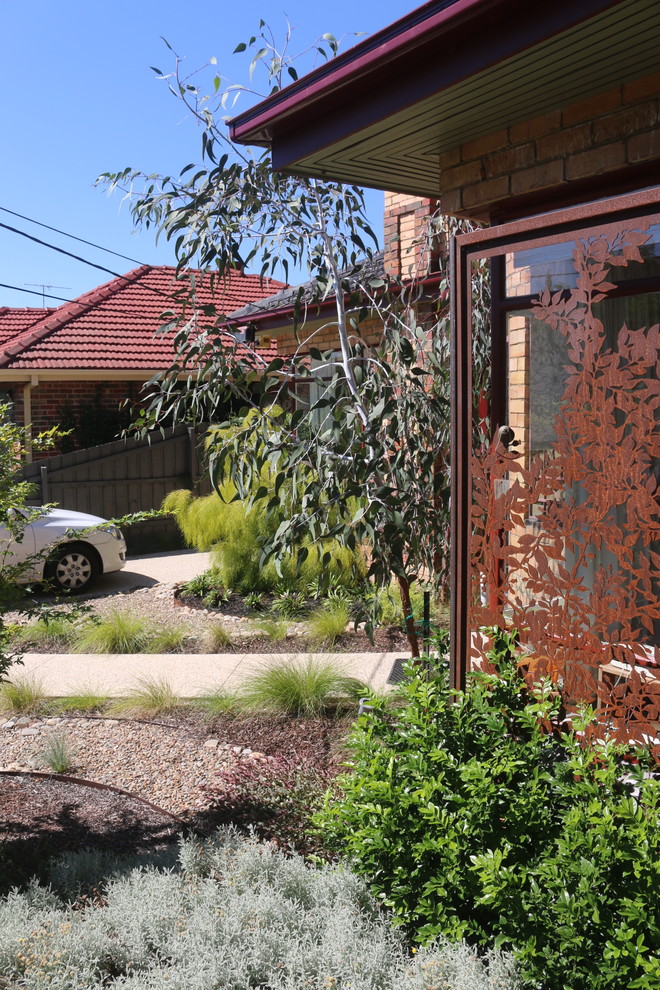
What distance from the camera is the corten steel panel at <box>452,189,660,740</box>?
290cm

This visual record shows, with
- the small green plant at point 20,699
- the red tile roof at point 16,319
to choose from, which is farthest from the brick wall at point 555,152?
the red tile roof at point 16,319

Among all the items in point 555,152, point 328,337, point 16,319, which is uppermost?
point 16,319

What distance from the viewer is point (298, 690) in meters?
5.53

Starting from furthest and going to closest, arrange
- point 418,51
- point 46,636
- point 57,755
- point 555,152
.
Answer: point 46,636, point 57,755, point 555,152, point 418,51

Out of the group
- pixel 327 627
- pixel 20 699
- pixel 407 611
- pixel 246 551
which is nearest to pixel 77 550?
pixel 246 551

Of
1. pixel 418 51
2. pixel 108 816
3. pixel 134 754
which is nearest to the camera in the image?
pixel 418 51

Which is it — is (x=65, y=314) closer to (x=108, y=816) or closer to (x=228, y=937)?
(x=108, y=816)

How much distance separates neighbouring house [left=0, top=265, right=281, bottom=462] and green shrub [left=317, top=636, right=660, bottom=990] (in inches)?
451

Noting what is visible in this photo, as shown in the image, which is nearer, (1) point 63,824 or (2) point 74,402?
(1) point 63,824

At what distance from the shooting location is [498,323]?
197 inches

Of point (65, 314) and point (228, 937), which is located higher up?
point (65, 314)

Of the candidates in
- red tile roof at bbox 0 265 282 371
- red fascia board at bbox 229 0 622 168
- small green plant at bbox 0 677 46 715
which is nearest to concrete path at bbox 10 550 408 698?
small green plant at bbox 0 677 46 715

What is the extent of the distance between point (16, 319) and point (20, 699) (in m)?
14.5

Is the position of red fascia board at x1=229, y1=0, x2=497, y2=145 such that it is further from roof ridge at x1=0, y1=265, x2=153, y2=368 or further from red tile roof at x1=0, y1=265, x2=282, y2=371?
roof ridge at x1=0, y1=265, x2=153, y2=368
